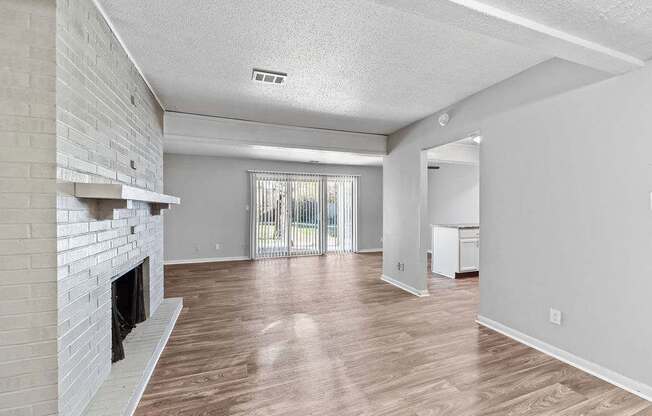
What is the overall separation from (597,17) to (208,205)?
259 inches

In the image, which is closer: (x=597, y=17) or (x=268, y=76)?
(x=597, y=17)

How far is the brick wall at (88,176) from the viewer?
55.7 inches

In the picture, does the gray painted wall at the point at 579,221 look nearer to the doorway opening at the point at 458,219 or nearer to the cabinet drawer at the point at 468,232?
the doorway opening at the point at 458,219

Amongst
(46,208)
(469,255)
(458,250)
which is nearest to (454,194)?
(469,255)

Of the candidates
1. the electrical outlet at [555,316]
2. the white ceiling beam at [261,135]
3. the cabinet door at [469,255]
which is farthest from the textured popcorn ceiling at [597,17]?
the cabinet door at [469,255]

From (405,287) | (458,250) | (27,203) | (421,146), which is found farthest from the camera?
(458,250)

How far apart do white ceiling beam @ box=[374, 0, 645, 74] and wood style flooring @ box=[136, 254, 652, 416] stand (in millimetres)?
2195

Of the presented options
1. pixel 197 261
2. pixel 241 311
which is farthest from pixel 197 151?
pixel 241 311

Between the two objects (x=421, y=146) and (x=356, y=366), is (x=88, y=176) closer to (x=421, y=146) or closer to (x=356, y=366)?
(x=356, y=366)

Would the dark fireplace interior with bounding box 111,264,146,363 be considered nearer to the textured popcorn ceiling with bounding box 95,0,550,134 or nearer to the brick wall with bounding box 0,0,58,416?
the brick wall with bounding box 0,0,58,416

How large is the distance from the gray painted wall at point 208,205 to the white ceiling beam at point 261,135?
2494 mm

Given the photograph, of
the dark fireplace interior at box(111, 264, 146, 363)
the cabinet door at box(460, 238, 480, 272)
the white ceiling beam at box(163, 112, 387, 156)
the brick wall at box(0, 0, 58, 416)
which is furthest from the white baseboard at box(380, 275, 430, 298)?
the brick wall at box(0, 0, 58, 416)

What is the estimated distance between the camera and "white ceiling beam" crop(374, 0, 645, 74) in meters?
1.39

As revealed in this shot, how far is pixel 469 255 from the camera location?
5.27m
